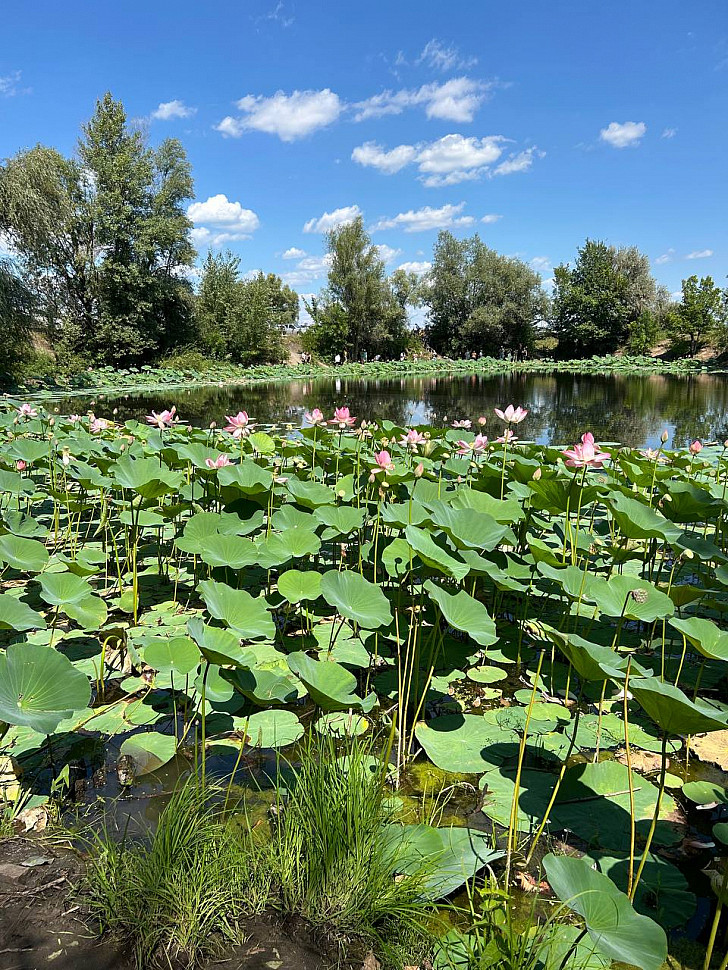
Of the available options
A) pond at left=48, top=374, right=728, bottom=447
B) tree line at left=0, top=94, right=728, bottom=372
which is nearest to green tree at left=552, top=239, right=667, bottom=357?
tree line at left=0, top=94, right=728, bottom=372

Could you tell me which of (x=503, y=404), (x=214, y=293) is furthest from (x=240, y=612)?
(x=214, y=293)

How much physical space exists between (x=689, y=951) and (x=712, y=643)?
778mm

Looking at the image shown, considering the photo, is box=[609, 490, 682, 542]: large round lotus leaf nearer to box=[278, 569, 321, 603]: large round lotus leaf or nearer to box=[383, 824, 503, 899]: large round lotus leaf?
box=[278, 569, 321, 603]: large round lotus leaf

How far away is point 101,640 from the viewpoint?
102 inches

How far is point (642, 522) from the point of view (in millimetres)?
2559

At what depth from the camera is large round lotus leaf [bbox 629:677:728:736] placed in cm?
121

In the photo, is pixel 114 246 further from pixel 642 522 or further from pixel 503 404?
pixel 642 522

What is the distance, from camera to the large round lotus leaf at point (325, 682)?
1595 mm

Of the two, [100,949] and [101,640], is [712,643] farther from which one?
[101,640]

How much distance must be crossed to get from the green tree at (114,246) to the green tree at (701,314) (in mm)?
30645

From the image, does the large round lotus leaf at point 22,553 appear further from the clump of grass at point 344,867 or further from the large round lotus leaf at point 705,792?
the large round lotus leaf at point 705,792

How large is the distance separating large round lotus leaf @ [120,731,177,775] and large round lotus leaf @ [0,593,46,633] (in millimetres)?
474

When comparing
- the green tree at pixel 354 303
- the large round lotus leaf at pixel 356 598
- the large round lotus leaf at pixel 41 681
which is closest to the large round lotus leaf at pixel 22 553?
the large round lotus leaf at pixel 41 681

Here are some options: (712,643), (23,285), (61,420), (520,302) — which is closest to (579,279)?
(520,302)
